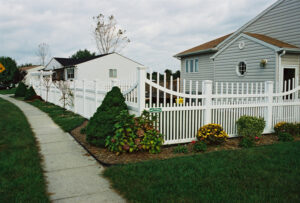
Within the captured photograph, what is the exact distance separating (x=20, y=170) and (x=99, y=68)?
99.4 feet

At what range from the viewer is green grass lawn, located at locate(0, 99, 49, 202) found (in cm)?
404

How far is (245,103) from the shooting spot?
8.14m

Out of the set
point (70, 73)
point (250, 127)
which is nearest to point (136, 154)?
point (250, 127)

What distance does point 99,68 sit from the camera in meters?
34.6

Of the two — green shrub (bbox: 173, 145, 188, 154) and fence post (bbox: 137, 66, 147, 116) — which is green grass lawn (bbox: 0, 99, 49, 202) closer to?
fence post (bbox: 137, 66, 147, 116)

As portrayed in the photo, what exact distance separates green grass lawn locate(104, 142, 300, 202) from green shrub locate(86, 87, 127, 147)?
1.64 meters

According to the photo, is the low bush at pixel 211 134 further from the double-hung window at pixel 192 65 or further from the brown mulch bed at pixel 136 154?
the double-hung window at pixel 192 65

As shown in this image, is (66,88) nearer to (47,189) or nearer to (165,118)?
(165,118)

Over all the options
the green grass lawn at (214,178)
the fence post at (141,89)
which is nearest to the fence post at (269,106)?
the green grass lawn at (214,178)

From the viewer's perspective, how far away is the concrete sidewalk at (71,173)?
413 cm

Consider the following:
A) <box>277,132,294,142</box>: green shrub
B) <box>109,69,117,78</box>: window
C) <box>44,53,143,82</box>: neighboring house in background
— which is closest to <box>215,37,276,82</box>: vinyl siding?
<box>277,132,294,142</box>: green shrub

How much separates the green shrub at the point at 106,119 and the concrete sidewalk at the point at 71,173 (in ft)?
1.48

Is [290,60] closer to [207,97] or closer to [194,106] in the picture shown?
[207,97]

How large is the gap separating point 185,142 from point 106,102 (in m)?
2.31
